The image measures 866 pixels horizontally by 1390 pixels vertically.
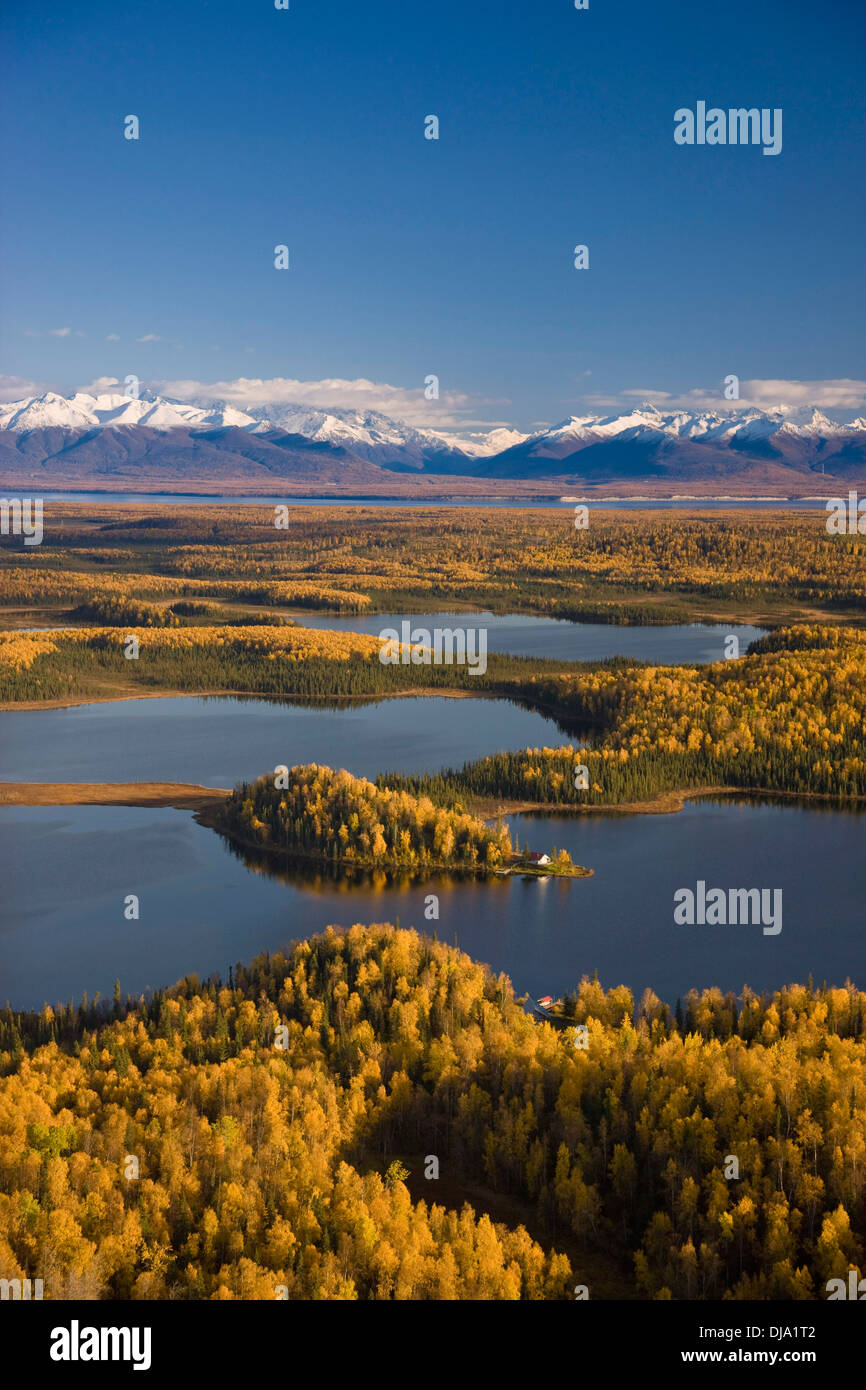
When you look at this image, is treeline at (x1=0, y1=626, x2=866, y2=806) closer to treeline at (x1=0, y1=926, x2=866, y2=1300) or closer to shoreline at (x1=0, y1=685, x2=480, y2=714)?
shoreline at (x1=0, y1=685, x2=480, y2=714)

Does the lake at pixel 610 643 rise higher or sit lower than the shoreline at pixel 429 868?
higher

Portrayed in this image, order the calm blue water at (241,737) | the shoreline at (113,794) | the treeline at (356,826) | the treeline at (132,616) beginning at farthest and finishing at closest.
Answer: the treeline at (132,616) → the calm blue water at (241,737) → the shoreline at (113,794) → the treeline at (356,826)

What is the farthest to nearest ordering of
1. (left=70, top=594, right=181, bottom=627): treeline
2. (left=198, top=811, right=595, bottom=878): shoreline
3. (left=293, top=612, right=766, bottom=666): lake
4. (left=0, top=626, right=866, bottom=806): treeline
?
(left=70, top=594, right=181, bottom=627): treeline → (left=293, top=612, right=766, bottom=666): lake → (left=0, top=626, right=866, bottom=806): treeline → (left=198, top=811, right=595, bottom=878): shoreline

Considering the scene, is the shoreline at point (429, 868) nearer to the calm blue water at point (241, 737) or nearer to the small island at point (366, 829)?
the small island at point (366, 829)

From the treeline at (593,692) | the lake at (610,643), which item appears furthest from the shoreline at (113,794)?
the lake at (610,643)

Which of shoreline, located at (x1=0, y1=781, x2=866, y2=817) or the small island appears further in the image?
shoreline, located at (x1=0, y1=781, x2=866, y2=817)

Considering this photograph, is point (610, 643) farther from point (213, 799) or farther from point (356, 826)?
point (356, 826)

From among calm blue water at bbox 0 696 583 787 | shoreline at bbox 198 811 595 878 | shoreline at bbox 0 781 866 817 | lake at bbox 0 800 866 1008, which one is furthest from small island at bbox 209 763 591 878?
calm blue water at bbox 0 696 583 787
